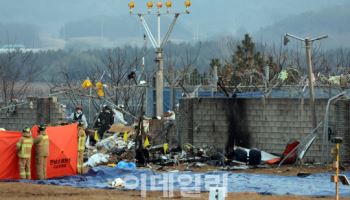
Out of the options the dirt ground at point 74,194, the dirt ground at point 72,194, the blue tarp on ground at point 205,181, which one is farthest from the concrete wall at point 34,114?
the dirt ground at point 74,194

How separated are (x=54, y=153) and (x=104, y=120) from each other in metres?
8.65

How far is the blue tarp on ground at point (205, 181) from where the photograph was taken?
1950cm

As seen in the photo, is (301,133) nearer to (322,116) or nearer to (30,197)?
(322,116)

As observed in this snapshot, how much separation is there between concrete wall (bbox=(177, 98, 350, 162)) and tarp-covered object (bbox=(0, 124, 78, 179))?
5432mm

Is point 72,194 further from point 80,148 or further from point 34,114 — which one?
point 34,114

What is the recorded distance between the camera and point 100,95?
109 feet

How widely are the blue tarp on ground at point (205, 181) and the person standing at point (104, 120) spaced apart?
27.0ft

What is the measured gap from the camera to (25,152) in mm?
21531

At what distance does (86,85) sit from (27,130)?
33.2ft

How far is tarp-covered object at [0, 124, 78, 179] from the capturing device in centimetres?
2186

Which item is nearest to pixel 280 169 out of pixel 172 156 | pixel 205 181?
pixel 172 156

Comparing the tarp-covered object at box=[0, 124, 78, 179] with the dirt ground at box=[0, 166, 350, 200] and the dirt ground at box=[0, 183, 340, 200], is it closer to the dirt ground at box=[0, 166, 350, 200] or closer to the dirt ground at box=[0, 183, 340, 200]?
the dirt ground at box=[0, 166, 350, 200]

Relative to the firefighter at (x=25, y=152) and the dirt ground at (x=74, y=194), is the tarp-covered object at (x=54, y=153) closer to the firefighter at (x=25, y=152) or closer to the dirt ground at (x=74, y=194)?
the firefighter at (x=25, y=152)

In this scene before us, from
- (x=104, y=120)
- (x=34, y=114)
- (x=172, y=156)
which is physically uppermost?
(x=34, y=114)
